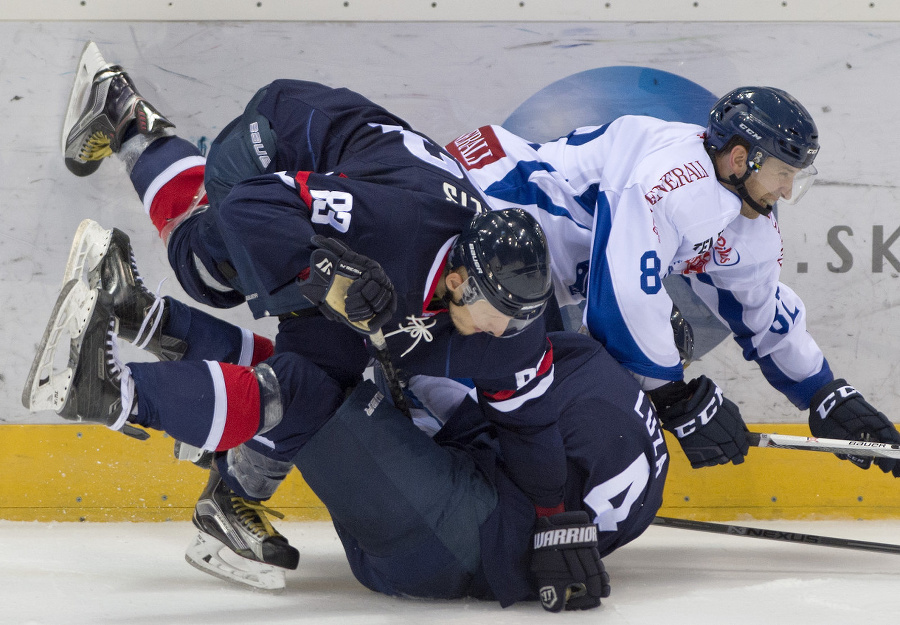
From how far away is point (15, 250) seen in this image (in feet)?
9.33

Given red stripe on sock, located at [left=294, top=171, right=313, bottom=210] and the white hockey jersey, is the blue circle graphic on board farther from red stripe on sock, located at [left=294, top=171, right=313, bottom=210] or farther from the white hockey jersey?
red stripe on sock, located at [left=294, top=171, right=313, bottom=210]

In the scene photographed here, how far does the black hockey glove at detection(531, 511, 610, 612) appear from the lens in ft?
6.09

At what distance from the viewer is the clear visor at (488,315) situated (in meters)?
1.77

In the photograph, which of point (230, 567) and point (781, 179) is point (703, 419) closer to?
point (781, 179)

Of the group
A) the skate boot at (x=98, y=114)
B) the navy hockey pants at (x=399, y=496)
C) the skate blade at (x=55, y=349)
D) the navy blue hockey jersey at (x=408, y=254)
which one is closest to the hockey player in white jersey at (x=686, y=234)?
the navy blue hockey jersey at (x=408, y=254)

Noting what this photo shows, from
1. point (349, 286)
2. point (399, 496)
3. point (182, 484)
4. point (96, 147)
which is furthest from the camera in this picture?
point (182, 484)

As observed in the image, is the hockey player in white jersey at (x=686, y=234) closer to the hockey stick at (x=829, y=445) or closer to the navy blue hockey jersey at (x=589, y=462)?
the hockey stick at (x=829, y=445)

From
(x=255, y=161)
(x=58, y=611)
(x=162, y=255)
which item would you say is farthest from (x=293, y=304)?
(x=162, y=255)

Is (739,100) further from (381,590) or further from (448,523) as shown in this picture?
(381,590)

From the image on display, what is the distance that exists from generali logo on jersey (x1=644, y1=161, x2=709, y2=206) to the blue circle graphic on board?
586mm

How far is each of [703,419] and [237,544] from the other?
123 centimetres

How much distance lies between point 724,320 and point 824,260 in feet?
1.51

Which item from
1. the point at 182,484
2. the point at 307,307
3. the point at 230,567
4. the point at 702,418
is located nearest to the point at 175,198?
the point at 307,307

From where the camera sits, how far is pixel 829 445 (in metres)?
2.40
